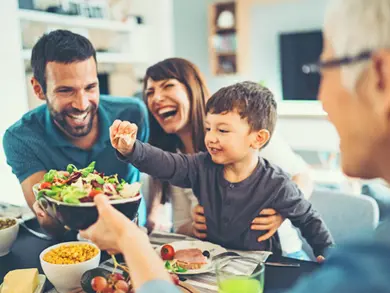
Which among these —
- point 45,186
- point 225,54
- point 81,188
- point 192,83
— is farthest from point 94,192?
point 225,54

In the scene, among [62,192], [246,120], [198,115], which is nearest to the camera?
[62,192]

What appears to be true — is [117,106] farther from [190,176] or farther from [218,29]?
[218,29]

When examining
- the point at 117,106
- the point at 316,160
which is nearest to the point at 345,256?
the point at 117,106

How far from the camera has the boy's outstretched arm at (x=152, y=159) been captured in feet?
3.98

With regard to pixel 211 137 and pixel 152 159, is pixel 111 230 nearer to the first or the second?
pixel 152 159

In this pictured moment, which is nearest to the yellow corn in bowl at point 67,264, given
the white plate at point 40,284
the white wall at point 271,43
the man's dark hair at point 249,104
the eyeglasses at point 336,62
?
the white plate at point 40,284

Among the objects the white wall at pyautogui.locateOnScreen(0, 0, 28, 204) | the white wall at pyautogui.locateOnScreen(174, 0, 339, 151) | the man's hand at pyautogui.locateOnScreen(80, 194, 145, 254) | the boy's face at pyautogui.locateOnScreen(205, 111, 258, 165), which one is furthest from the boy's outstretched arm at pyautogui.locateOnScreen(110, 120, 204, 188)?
the white wall at pyautogui.locateOnScreen(174, 0, 339, 151)

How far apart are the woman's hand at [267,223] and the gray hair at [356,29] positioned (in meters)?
0.65

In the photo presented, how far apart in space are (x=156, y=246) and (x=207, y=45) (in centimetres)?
453

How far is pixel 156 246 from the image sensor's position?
1319 millimetres

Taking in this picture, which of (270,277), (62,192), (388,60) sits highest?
(388,60)

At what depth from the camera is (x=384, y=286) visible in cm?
65

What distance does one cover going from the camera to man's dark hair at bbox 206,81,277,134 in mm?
1333

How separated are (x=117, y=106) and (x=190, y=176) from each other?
0.53 metres
